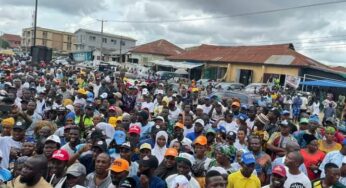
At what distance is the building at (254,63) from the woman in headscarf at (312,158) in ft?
86.0

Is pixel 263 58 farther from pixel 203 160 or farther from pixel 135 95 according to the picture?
pixel 203 160

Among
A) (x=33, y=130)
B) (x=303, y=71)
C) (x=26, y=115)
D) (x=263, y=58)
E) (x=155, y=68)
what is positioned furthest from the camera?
(x=155, y=68)

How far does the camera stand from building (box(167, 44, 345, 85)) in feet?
104

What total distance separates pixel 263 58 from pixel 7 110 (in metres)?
→ 30.2

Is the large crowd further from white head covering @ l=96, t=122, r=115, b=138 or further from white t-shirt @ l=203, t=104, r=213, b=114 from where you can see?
white t-shirt @ l=203, t=104, r=213, b=114

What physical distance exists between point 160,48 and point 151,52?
2.98m

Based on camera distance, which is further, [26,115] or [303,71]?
[303,71]

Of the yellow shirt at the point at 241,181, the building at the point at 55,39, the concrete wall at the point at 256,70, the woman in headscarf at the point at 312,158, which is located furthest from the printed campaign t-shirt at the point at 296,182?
the building at the point at 55,39

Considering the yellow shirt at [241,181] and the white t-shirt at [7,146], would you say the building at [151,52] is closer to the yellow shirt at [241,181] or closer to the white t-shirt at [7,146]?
the white t-shirt at [7,146]

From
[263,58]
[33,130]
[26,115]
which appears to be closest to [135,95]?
[26,115]

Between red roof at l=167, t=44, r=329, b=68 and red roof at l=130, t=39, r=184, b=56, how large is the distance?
9893mm

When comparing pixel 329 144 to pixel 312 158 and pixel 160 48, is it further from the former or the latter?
pixel 160 48

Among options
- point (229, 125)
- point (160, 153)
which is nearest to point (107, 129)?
point (160, 153)

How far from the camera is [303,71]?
3159cm
